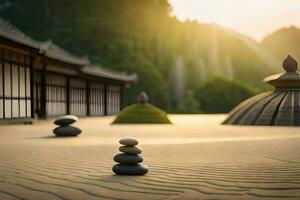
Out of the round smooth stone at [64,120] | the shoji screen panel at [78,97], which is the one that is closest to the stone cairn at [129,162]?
the round smooth stone at [64,120]

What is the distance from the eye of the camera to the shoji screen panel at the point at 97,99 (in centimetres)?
3907

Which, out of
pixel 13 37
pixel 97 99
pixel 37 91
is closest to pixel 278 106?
pixel 13 37

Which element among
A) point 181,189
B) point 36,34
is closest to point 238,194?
point 181,189

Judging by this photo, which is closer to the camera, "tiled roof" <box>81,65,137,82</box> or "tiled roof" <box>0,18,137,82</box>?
"tiled roof" <box>0,18,137,82</box>

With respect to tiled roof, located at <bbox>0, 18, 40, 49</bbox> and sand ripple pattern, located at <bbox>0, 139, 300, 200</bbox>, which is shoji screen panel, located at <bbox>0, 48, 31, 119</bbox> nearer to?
tiled roof, located at <bbox>0, 18, 40, 49</bbox>

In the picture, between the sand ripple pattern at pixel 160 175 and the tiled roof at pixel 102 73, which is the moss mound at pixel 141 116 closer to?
the tiled roof at pixel 102 73

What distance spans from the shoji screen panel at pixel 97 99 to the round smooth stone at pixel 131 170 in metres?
32.8

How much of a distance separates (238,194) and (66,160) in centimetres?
382

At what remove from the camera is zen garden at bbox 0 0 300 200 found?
17.9 feet

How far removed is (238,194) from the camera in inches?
182

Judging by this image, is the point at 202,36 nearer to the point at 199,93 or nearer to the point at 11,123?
the point at 199,93

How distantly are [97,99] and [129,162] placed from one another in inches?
1342

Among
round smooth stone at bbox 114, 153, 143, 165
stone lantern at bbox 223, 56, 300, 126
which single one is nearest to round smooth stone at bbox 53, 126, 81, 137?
round smooth stone at bbox 114, 153, 143, 165

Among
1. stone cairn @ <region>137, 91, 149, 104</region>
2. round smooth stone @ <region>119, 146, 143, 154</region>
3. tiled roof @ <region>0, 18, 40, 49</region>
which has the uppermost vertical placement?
tiled roof @ <region>0, 18, 40, 49</region>
